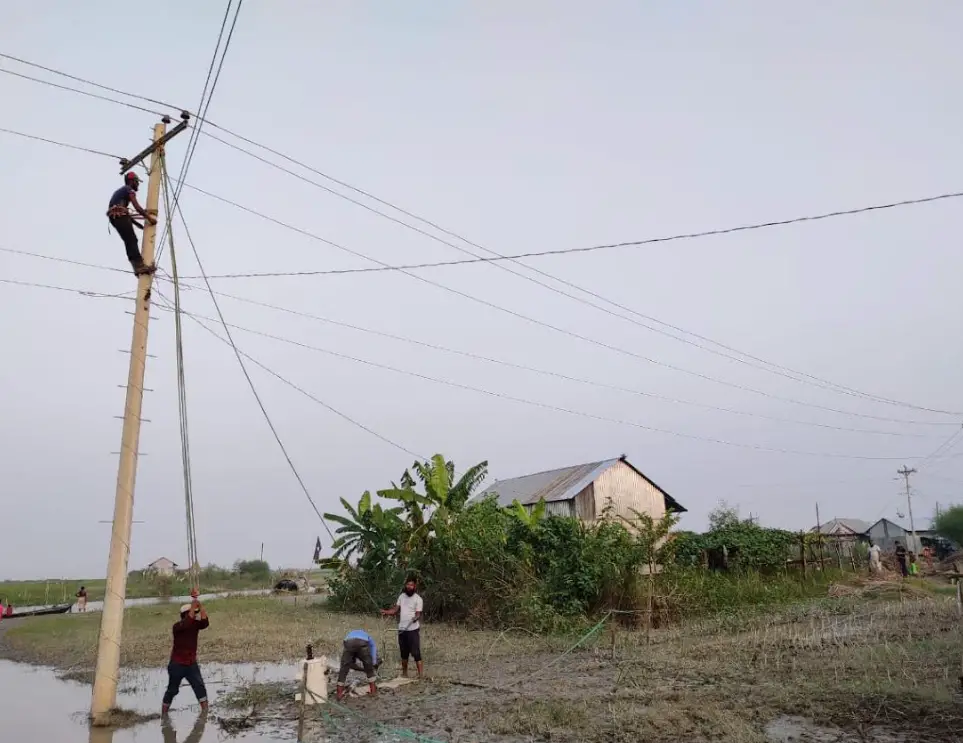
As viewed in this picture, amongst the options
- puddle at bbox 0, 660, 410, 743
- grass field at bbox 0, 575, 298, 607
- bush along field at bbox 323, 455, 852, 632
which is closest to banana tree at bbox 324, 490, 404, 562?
bush along field at bbox 323, 455, 852, 632

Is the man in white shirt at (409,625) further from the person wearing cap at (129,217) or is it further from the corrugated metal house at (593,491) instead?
the corrugated metal house at (593,491)

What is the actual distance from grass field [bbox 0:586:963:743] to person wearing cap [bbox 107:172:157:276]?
20.7 ft

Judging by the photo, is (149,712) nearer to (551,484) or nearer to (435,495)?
(435,495)

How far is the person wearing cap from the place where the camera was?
34.6 feet

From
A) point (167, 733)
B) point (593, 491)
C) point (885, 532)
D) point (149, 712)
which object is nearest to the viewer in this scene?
point (167, 733)

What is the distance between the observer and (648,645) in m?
14.8

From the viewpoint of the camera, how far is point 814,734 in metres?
7.86

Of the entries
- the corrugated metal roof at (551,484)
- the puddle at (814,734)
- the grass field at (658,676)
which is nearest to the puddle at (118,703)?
the grass field at (658,676)

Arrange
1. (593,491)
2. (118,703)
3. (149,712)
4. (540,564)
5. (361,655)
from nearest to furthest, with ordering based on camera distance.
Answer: (149,712) → (361,655) → (118,703) → (540,564) → (593,491)

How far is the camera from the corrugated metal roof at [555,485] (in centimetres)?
3134

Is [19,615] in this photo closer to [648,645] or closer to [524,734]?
[648,645]

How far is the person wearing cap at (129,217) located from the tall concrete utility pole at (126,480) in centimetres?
9


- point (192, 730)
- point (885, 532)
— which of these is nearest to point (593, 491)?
point (192, 730)

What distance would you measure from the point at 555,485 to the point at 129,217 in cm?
2508
